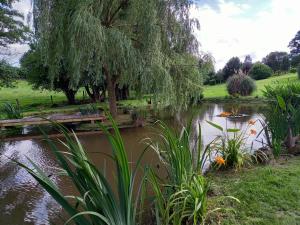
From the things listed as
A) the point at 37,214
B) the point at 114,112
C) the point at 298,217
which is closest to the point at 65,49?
the point at 114,112

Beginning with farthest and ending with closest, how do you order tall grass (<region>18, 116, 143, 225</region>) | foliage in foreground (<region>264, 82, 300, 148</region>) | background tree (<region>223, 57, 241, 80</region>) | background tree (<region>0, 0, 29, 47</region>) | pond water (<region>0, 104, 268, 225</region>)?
background tree (<region>223, 57, 241, 80</region>), background tree (<region>0, 0, 29, 47</region>), foliage in foreground (<region>264, 82, 300, 148</region>), pond water (<region>0, 104, 268, 225</region>), tall grass (<region>18, 116, 143, 225</region>)

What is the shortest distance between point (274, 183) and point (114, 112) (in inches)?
329

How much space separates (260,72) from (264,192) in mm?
30423

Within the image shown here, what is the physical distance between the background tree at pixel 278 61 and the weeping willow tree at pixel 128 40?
1187 inches

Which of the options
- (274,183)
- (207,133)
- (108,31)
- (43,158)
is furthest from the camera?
(108,31)

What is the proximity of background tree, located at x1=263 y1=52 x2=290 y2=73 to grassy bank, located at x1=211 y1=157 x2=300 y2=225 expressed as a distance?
35.7 m

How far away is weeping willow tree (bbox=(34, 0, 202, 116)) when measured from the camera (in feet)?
28.8

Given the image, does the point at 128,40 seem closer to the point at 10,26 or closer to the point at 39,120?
the point at 39,120

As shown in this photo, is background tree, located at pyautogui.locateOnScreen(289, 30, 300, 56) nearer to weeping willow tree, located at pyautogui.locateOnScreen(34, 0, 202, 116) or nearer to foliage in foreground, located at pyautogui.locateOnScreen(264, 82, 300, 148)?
weeping willow tree, located at pyautogui.locateOnScreen(34, 0, 202, 116)

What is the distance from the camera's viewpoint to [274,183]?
346 centimetres

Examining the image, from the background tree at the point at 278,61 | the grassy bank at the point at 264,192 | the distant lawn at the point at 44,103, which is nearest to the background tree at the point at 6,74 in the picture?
the distant lawn at the point at 44,103

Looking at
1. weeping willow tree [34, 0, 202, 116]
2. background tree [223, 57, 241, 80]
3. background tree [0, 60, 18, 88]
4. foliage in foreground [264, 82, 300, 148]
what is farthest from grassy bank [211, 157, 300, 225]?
background tree [223, 57, 241, 80]

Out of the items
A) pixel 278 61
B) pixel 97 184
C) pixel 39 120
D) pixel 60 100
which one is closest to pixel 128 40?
pixel 39 120

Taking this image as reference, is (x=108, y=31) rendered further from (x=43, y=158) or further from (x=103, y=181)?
(x=103, y=181)
